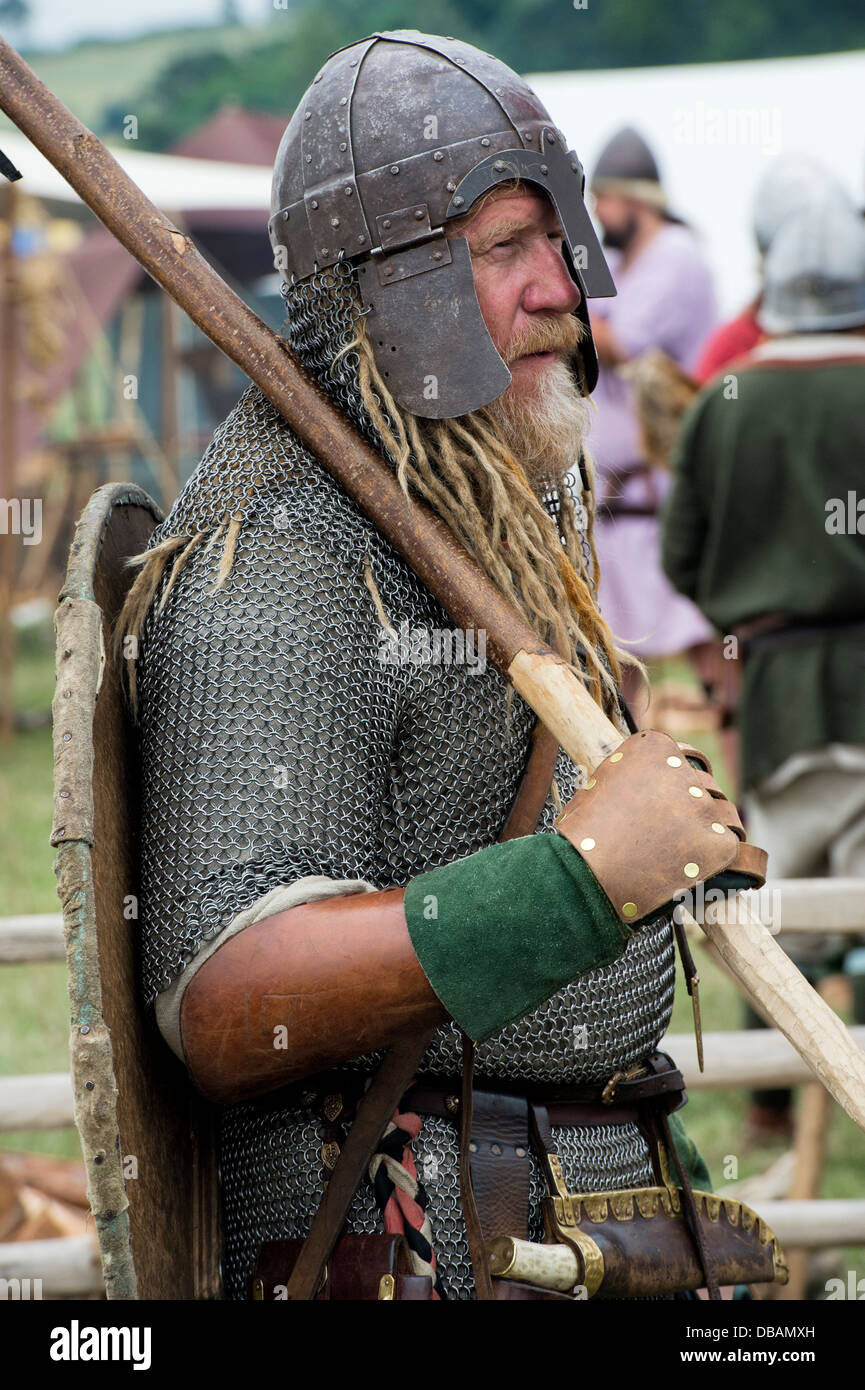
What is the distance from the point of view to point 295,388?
7.51 ft

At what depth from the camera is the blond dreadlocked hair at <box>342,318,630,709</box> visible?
2271 mm

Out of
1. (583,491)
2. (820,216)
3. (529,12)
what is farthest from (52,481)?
(529,12)

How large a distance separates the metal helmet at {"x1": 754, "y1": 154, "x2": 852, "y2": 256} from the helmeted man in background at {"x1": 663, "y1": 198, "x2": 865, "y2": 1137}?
0.04m

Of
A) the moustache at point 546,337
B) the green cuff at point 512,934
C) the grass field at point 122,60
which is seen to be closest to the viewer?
the green cuff at point 512,934

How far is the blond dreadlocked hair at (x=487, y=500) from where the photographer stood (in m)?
2.27

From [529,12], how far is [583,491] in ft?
94.3

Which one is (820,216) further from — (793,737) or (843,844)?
(843,844)

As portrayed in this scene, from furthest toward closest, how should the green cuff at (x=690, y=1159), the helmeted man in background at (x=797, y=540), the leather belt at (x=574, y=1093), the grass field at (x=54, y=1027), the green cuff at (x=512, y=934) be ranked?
the grass field at (x=54, y=1027) < the helmeted man in background at (x=797, y=540) < the green cuff at (x=690, y=1159) < the leather belt at (x=574, y=1093) < the green cuff at (x=512, y=934)

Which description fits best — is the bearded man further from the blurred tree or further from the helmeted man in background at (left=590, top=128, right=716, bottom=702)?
the blurred tree

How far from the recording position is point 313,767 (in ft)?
6.69

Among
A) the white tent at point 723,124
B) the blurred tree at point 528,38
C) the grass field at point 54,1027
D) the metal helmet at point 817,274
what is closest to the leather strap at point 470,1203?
the grass field at point 54,1027

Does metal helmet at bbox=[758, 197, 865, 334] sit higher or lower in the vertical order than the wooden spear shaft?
higher

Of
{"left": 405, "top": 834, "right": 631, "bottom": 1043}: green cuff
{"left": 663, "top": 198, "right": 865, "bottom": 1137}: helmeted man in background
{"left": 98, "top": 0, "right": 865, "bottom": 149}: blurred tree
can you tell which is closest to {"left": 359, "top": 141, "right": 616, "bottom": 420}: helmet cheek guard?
{"left": 405, "top": 834, "right": 631, "bottom": 1043}: green cuff

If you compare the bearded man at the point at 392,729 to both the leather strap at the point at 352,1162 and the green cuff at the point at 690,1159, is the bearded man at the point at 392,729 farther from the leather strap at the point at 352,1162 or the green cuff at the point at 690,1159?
the green cuff at the point at 690,1159
